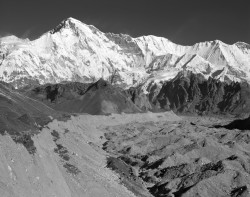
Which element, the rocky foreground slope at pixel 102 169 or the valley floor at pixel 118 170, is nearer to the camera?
the valley floor at pixel 118 170

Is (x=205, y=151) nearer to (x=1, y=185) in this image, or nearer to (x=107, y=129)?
(x=1, y=185)

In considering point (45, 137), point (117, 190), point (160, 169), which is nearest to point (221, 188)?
point (117, 190)

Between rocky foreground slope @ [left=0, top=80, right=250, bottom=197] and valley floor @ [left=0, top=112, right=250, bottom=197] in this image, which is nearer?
valley floor @ [left=0, top=112, right=250, bottom=197]

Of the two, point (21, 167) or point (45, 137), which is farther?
point (45, 137)

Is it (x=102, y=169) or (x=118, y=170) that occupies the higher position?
(x=102, y=169)

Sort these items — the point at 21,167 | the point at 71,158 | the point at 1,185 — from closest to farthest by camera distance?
the point at 1,185 → the point at 21,167 → the point at 71,158

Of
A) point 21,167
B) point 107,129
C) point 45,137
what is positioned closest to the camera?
point 21,167

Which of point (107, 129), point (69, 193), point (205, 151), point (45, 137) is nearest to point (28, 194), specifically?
point (69, 193)

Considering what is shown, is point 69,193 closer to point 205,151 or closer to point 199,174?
point 199,174

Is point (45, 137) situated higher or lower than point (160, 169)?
higher

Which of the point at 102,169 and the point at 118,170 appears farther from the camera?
the point at 118,170
